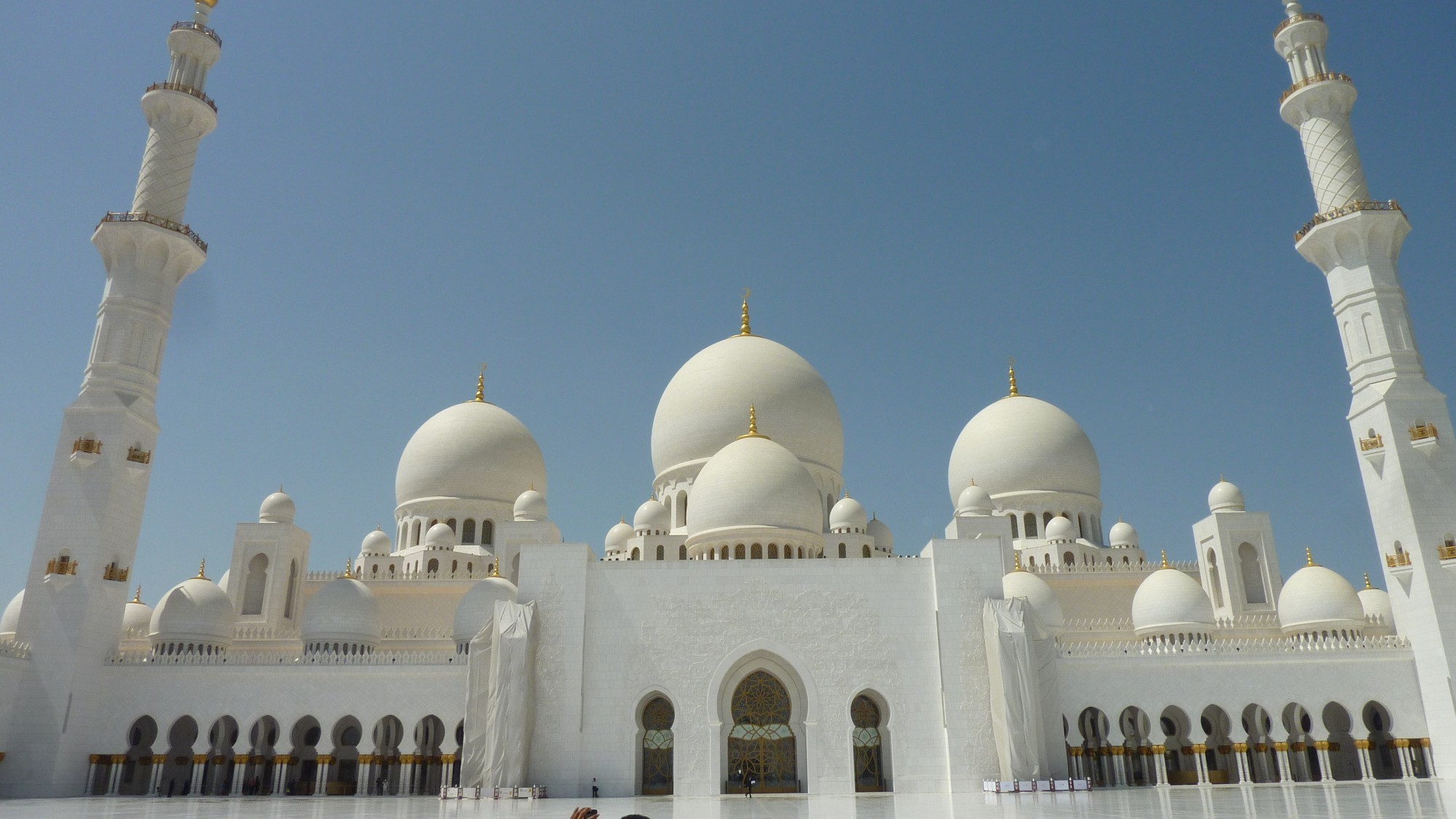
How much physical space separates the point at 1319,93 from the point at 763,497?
15330 millimetres

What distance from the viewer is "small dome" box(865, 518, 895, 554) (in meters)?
25.3

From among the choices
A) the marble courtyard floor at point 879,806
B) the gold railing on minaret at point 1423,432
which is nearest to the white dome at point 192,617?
the marble courtyard floor at point 879,806

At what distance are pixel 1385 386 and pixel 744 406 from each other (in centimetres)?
1423

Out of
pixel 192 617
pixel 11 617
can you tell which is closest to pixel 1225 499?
pixel 192 617

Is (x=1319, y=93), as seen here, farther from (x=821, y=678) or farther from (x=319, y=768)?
(x=319, y=768)

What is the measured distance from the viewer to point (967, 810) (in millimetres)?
12508

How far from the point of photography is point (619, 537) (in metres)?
25.2

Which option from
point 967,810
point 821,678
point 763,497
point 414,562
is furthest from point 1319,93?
point 414,562

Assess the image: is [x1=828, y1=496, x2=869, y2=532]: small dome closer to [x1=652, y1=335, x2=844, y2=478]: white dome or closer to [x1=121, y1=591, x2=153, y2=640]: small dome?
[x1=652, y1=335, x2=844, y2=478]: white dome

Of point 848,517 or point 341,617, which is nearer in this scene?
point 341,617

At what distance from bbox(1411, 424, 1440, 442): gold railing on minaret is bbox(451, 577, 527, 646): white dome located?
62.3 feet

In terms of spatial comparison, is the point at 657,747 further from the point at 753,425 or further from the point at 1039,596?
the point at 1039,596

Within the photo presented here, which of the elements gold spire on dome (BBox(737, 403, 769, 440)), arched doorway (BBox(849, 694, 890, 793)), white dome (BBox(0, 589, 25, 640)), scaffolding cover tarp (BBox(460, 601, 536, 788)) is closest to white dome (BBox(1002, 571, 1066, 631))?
arched doorway (BBox(849, 694, 890, 793))

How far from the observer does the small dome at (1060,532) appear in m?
27.2
